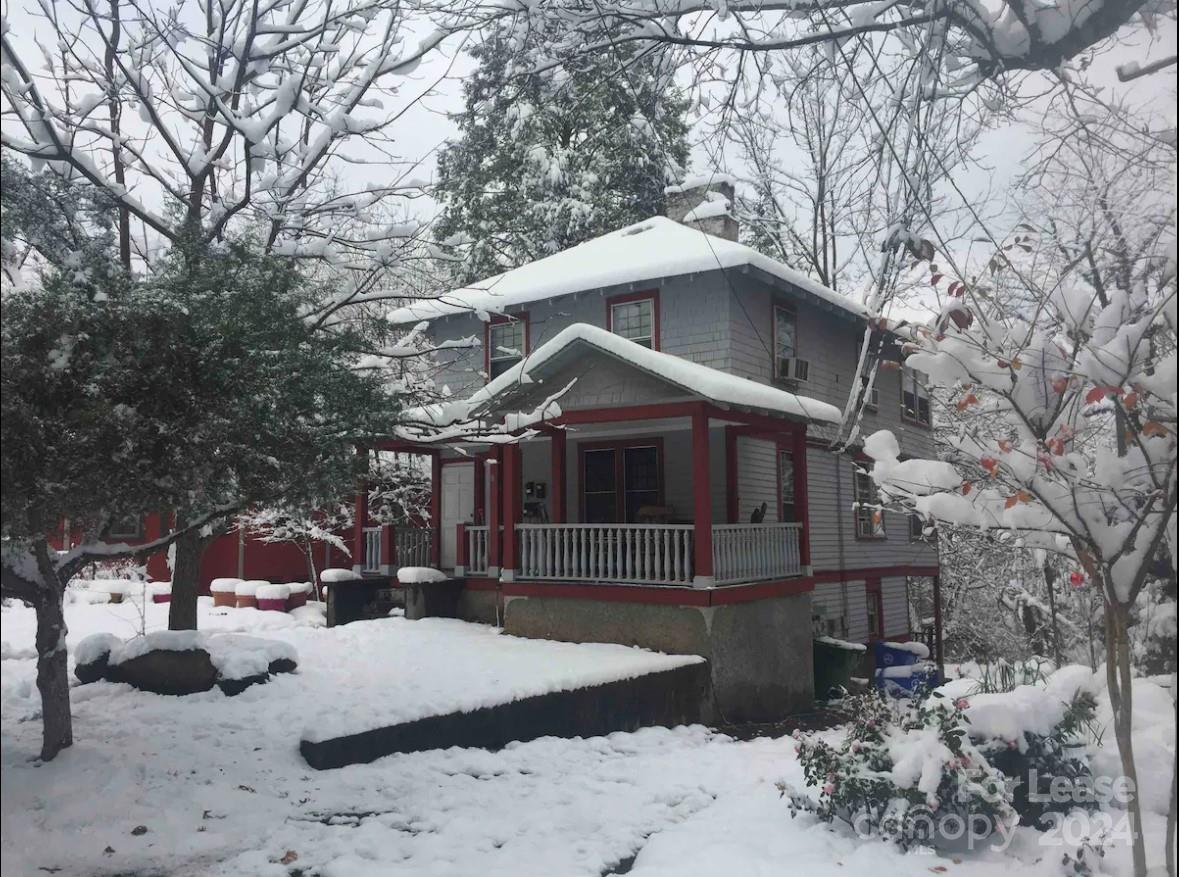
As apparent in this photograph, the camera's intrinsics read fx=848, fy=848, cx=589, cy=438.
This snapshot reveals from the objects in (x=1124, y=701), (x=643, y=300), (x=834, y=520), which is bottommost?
(x=1124, y=701)

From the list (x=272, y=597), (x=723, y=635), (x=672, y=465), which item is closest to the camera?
(x=272, y=597)

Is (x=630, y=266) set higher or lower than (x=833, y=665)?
higher

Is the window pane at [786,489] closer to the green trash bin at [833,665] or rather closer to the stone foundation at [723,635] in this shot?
the green trash bin at [833,665]

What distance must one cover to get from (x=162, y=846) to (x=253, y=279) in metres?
3.58

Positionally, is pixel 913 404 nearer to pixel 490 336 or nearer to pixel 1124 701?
pixel 490 336

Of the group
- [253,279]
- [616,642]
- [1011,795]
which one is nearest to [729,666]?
[616,642]

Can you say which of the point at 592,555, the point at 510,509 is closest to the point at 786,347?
the point at 592,555

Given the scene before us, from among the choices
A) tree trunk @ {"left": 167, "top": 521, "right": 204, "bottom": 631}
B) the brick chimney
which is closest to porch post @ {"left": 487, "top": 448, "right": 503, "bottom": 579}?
the brick chimney

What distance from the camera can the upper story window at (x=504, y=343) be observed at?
16.7m

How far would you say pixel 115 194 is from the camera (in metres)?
6.14

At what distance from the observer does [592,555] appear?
40.0 ft

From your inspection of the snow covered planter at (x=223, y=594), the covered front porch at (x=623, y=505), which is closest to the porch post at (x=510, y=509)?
the covered front porch at (x=623, y=505)

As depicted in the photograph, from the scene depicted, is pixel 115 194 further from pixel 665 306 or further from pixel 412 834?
pixel 665 306

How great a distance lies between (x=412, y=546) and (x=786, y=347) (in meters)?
7.96
